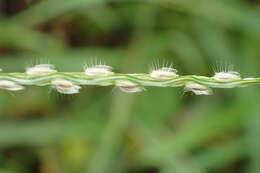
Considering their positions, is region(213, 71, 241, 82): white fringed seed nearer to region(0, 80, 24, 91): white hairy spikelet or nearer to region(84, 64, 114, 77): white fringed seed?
region(84, 64, 114, 77): white fringed seed

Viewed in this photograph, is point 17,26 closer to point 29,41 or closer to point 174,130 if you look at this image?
point 29,41

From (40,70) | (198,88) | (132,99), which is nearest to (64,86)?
(40,70)

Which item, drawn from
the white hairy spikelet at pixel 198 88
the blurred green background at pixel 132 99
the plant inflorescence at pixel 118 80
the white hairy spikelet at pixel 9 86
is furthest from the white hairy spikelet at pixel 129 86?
the blurred green background at pixel 132 99

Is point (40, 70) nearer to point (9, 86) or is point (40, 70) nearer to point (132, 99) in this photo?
point (9, 86)

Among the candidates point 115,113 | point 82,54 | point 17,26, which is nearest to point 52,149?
point 115,113

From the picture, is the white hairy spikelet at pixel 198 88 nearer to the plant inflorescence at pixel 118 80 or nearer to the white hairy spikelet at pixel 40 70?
the plant inflorescence at pixel 118 80
